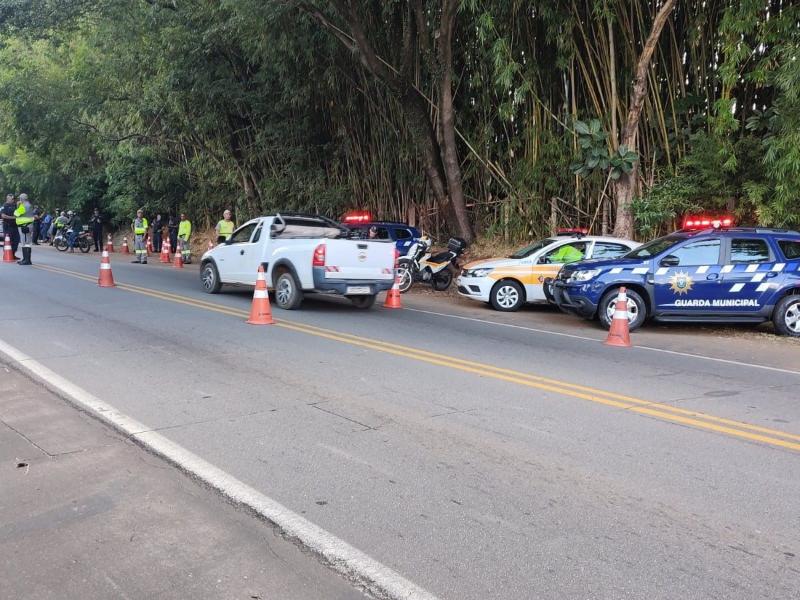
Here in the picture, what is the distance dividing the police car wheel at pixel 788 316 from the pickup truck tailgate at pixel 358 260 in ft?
20.8

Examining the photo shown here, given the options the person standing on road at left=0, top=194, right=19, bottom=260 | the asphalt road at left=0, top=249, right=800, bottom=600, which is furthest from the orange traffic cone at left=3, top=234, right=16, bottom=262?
the asphalt road at left=0, top=249, right=800, bottom=600

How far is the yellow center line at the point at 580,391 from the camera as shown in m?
5.69

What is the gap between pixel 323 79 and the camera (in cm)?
2031

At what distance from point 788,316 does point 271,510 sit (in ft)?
33.2

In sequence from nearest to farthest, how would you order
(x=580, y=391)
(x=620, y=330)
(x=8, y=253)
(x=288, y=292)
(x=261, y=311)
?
(x=580, y=391) → (x=620, y=330) → (x=261, y=311) → (x=288, y=292) → (x=8, y=253)

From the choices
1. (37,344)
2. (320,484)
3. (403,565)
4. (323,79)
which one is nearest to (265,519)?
(320,484)

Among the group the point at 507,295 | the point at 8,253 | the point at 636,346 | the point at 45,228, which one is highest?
the point at 45,228

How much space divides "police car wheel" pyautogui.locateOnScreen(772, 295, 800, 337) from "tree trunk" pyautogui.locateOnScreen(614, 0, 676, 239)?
4509 mm

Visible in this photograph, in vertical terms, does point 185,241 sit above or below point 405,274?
above

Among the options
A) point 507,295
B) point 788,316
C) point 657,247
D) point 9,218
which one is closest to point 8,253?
point 9,218

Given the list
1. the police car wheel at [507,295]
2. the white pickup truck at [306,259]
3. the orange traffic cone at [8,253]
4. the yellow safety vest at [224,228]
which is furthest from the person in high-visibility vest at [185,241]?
the police car wheel at [507,295]

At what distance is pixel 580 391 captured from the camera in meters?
6.97

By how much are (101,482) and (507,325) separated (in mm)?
8361

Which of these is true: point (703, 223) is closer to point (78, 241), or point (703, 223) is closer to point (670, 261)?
point (670, 261)
